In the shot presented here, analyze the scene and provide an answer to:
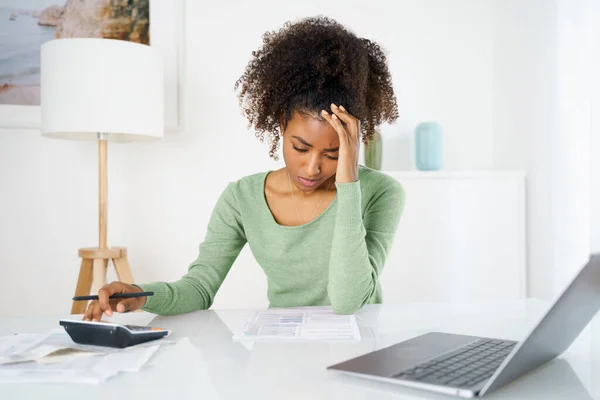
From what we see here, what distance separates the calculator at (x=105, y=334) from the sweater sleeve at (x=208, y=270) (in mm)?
239

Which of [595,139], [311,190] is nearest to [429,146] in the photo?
[595,139]

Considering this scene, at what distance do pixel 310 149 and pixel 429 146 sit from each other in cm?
142

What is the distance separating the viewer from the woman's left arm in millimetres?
1154

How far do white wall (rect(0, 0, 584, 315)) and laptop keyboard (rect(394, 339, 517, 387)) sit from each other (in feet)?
6.10

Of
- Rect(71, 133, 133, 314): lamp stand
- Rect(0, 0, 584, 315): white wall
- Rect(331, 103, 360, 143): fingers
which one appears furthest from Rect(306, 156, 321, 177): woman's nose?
Rect(0, 0, 584, 315): white wall

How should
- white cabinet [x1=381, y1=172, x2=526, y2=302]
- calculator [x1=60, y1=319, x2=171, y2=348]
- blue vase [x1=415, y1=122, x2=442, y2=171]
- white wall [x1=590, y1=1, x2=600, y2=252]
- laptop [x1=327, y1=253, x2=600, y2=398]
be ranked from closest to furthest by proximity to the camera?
laptop [x1=327, y1=253, x2=600, y2=398] → calculator [x1=60, y1=319, x2=171, y2=348] → white wall [x1=590, y1=1, x2=600, y2=252] → white cabinet [x1=381, y1=172, x2=526, y2=302] → blue vase [x1=415, y1=122, x2=442, y2=171]

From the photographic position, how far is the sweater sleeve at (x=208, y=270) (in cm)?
115

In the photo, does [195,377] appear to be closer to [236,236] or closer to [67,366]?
[67,366]

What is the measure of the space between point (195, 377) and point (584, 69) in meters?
1.96

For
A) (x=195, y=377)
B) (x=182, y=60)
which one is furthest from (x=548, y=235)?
(x=195, y=377)

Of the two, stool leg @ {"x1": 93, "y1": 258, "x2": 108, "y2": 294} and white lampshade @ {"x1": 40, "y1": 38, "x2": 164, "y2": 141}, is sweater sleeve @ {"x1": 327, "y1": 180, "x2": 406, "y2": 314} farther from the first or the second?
stool leg @ {"x1": 93, "y1": 258, "x2": 108, "y2": 294}

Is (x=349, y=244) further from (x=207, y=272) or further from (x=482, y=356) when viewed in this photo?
(x=482, y=356)

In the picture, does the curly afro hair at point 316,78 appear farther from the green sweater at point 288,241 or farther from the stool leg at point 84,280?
the stool leg at point 84,280

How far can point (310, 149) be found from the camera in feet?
4.39
